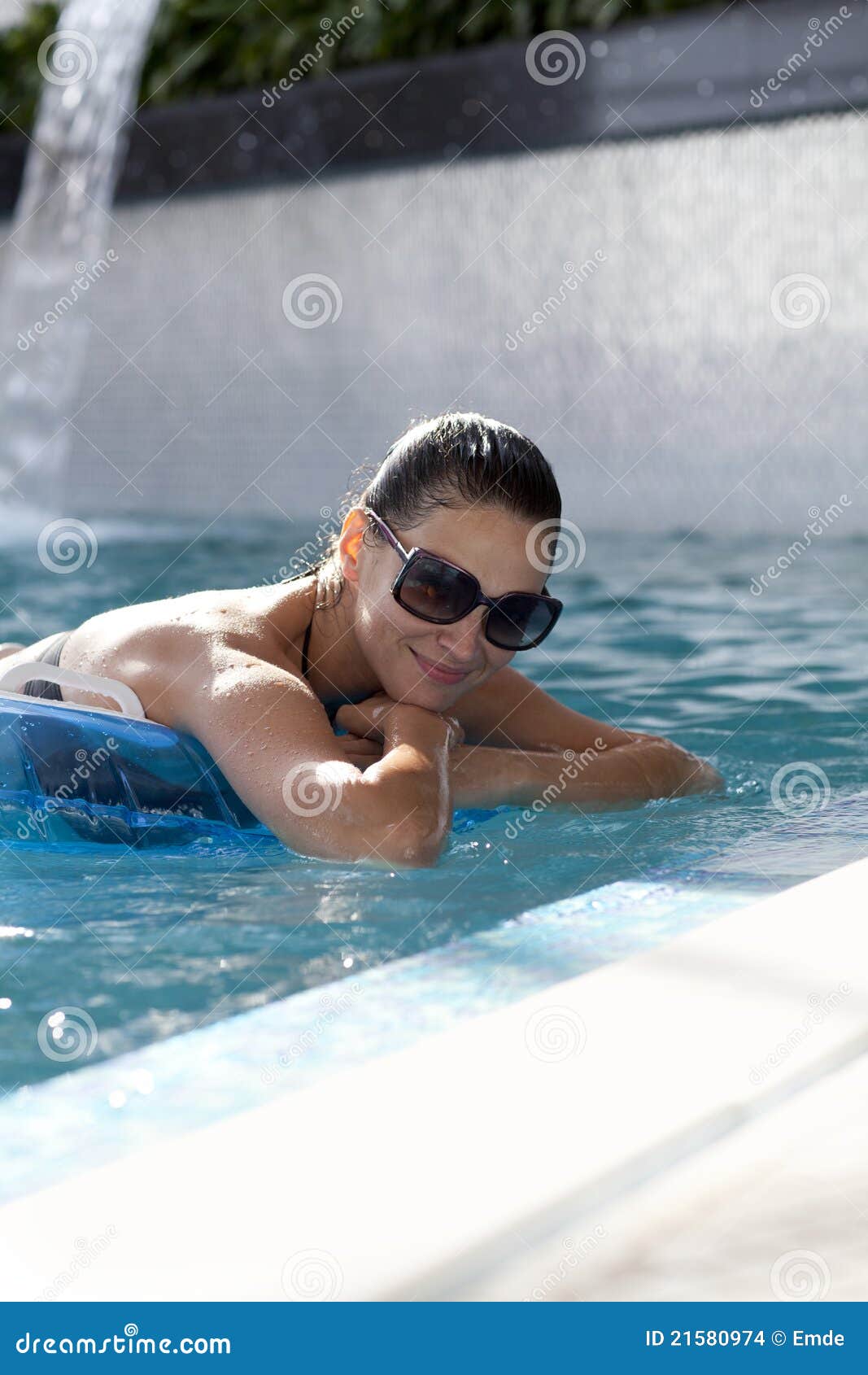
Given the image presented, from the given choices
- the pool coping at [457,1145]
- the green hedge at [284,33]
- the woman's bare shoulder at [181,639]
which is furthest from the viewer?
the green hedge at [284,33]

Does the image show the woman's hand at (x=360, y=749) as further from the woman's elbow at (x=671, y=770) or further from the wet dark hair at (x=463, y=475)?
the woman's elbow at (x=671, y=770)

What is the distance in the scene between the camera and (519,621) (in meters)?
2.71

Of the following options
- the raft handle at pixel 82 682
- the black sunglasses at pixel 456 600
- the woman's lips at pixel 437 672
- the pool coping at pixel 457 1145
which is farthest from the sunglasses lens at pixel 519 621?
the pool coping at pixel 457 1145

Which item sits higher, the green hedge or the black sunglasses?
the green hedge

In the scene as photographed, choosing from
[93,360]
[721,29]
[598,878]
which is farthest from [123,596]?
[93,360]

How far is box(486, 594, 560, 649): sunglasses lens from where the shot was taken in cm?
268

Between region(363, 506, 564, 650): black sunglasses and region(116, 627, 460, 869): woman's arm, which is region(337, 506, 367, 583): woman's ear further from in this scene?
region(116, 627, 460, 869): woman's arm

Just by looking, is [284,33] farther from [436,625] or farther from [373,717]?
[436,625]

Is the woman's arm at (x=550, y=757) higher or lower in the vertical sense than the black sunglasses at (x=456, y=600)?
lower

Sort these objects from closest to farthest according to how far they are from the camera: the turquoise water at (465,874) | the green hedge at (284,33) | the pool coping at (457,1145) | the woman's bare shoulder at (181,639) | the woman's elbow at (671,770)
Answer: the pool coping at (457,1145) → the turquoise water at (465,874) → the woman's bare shoulder at (181,639) → the woman's elbow at (671,770) → the green hedge at (284,33)

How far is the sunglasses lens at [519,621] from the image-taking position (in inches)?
A: 105

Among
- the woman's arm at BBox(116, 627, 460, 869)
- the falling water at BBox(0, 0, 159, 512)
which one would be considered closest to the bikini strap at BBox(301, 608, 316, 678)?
the woman's arm at BBox(116, 627, 460, 869)
